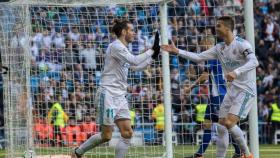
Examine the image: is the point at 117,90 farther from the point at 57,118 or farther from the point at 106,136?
the point at 57,118

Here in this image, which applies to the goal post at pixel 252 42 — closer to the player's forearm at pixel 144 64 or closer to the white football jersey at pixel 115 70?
the player's forearm at pixel 144 64

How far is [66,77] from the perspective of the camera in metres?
19.0

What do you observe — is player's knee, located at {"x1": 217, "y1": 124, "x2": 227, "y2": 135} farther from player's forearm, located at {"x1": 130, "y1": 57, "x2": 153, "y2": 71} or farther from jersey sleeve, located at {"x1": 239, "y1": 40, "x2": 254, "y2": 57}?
player's forearm, located at {"x1": 130, "y1": 57, "x2": 153, "y2": 71}

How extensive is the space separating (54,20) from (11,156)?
3.55 metres

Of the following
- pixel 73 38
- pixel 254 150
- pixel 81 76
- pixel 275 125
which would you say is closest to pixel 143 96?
pixel 81 76

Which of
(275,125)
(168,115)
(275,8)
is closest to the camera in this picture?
(168,115)

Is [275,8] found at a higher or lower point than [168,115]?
higher

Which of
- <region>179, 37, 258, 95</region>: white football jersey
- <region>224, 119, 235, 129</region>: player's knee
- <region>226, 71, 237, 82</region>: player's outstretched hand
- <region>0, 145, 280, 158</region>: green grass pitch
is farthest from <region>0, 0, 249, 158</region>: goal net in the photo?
<region>226, 71, 237, 82</region>: player's outstretched hand

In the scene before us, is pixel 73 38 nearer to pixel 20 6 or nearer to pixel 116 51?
pixel 20 6

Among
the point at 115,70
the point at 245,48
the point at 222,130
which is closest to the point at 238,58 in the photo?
the point at 245,48

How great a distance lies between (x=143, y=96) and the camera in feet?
60.6

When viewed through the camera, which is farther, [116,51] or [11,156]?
[11,156]

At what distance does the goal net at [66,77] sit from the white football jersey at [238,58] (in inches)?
78.0

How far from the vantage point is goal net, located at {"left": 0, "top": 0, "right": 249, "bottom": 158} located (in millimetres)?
15742
